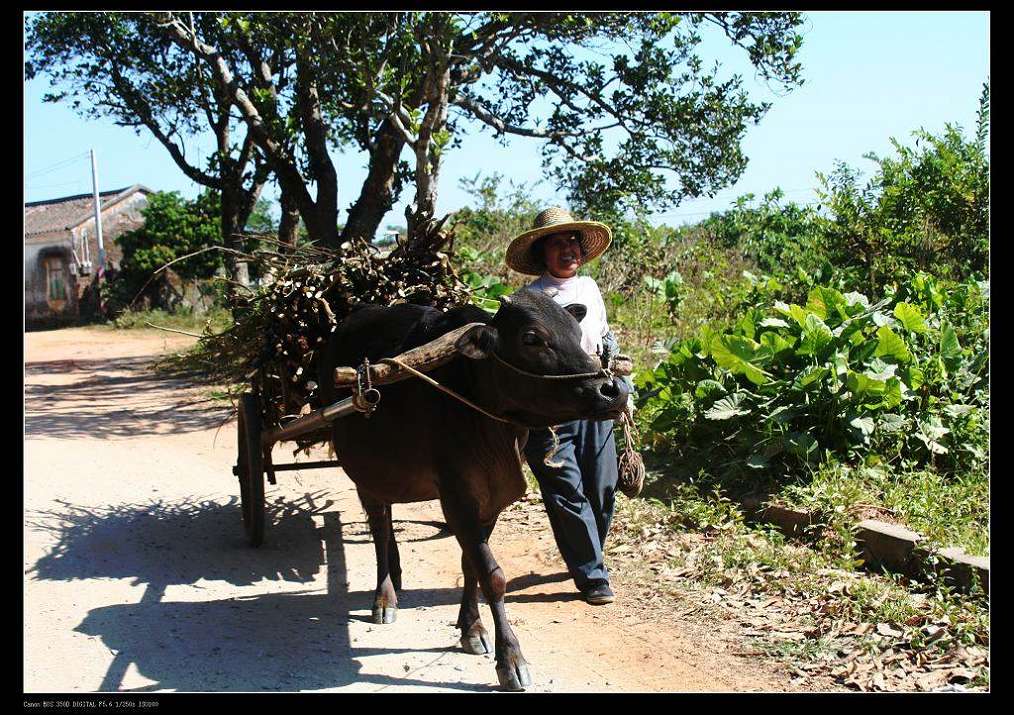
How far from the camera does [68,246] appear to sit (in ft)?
107

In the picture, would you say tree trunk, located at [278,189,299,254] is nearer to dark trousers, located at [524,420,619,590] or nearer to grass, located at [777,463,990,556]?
dark trousers, located at [524,420,619,590]

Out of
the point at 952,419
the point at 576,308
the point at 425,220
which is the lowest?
the point at 952,419

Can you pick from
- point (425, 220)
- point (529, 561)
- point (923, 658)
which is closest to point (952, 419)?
point (923, 658)

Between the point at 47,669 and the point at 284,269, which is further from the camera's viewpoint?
the point at 284,269

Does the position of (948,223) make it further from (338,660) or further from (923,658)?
(338,660)

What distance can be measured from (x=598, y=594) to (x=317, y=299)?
2.50 metres

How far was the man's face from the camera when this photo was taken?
17.7 ft

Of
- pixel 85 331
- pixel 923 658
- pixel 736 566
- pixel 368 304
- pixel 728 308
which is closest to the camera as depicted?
pixel 923 658

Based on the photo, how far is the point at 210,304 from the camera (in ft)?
89.0

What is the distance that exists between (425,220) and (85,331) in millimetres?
21917

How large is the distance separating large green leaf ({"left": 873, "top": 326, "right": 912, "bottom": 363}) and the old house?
28.8m

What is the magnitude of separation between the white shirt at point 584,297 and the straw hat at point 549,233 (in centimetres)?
19

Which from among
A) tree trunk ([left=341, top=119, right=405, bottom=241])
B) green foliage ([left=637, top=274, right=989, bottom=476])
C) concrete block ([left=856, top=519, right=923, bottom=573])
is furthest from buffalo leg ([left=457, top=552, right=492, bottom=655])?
tree trunk ([left=341, top=119, right=405, bottom=241])

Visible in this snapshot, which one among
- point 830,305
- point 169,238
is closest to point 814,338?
point 830,305
